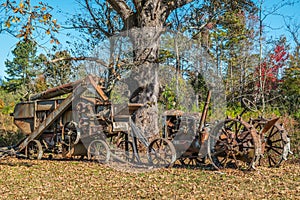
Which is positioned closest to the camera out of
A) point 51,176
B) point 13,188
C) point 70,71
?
point 13,188

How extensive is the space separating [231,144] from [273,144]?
2.34 m

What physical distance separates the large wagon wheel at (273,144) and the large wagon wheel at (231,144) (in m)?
0.48

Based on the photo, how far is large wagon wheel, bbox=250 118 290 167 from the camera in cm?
908

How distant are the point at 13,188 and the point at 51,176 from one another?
4.01 ft

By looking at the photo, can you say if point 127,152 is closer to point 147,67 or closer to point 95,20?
point 147,67

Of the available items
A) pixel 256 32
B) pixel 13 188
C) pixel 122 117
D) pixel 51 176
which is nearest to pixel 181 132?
pixel 122 117

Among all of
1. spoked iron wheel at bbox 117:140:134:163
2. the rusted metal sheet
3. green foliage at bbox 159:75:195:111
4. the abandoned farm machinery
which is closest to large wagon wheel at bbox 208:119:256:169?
the abandoned farm machinery

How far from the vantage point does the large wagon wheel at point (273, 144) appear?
29.8 ft

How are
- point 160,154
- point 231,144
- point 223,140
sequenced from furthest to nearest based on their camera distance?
point 160,154
point 223,140
point 231,144

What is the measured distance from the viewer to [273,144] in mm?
10461

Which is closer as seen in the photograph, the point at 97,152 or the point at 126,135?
the point at 126,135

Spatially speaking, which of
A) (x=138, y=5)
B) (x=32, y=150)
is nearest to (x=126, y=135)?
(x=32, y=150)

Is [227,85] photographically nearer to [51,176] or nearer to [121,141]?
[121,141]

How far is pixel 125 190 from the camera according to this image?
6754mm
